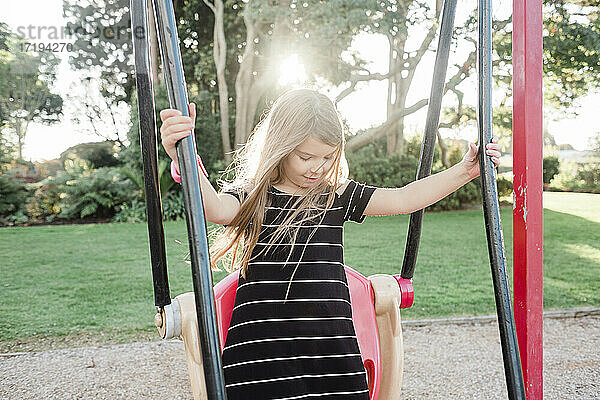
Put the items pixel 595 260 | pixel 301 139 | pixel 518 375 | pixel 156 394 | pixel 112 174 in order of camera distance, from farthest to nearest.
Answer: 1. pixel 112 174
2. pixel 595 260
3. pixel 156 394
4. pixel 301 139
5. pixel 518 375

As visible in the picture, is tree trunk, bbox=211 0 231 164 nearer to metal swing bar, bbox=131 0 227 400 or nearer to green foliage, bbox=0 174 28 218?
green foliage, bbox=0 174 28 218

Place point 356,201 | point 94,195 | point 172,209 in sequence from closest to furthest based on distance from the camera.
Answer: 1. point 356,201
2. point 172,209
3. point 94,195

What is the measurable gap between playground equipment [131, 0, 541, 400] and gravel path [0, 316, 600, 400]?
47.3 inches

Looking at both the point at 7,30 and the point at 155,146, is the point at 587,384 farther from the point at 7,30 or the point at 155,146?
the point at 7,30

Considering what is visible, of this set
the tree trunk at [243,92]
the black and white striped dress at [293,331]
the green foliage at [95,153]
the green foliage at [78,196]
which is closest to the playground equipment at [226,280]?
the black and white striped dress at [293,331]

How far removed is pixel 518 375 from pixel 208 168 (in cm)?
964

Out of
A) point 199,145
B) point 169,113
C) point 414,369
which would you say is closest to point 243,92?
point 199,145

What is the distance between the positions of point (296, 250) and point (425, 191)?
44 centimetres

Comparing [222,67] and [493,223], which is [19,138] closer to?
[222,67]

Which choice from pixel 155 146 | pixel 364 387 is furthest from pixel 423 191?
pixel 155 146

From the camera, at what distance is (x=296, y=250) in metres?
1.86

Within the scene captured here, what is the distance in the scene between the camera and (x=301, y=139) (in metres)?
1.82

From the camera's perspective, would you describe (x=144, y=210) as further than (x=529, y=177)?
Yes

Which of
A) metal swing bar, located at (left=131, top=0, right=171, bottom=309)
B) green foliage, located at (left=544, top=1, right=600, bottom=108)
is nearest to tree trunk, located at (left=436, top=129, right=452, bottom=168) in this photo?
green foliage, located at (left=544, top=1, right=600, bottom=108)
